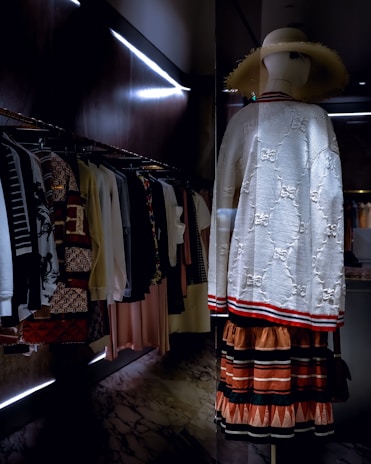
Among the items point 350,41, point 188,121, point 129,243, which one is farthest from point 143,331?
point 350,41

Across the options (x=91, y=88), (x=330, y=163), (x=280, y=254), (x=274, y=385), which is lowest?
(x=274, y=385)

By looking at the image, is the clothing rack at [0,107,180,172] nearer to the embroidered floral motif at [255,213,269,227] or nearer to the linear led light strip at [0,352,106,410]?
the embroidered floral motif at [255,213,269,227]

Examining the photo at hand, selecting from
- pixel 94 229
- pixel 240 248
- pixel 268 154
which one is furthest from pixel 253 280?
pixel 94 229

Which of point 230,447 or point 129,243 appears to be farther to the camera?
point 129,243

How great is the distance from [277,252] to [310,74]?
1.94 ft

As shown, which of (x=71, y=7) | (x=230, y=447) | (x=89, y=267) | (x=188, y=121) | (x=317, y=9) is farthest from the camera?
(x=71, y=7)

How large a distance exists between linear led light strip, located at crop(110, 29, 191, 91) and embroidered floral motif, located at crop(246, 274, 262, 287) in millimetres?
990

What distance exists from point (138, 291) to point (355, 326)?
0.92 metres

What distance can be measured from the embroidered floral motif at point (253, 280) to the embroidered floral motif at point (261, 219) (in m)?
0.16

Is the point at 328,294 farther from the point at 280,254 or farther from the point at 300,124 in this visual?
the point at 300,124

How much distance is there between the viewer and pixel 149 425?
2355 mm

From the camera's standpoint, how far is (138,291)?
223cm

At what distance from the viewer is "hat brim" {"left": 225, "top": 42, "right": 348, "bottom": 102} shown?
5.12 ft

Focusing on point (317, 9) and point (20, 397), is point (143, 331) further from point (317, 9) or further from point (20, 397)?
point (317, 9)
